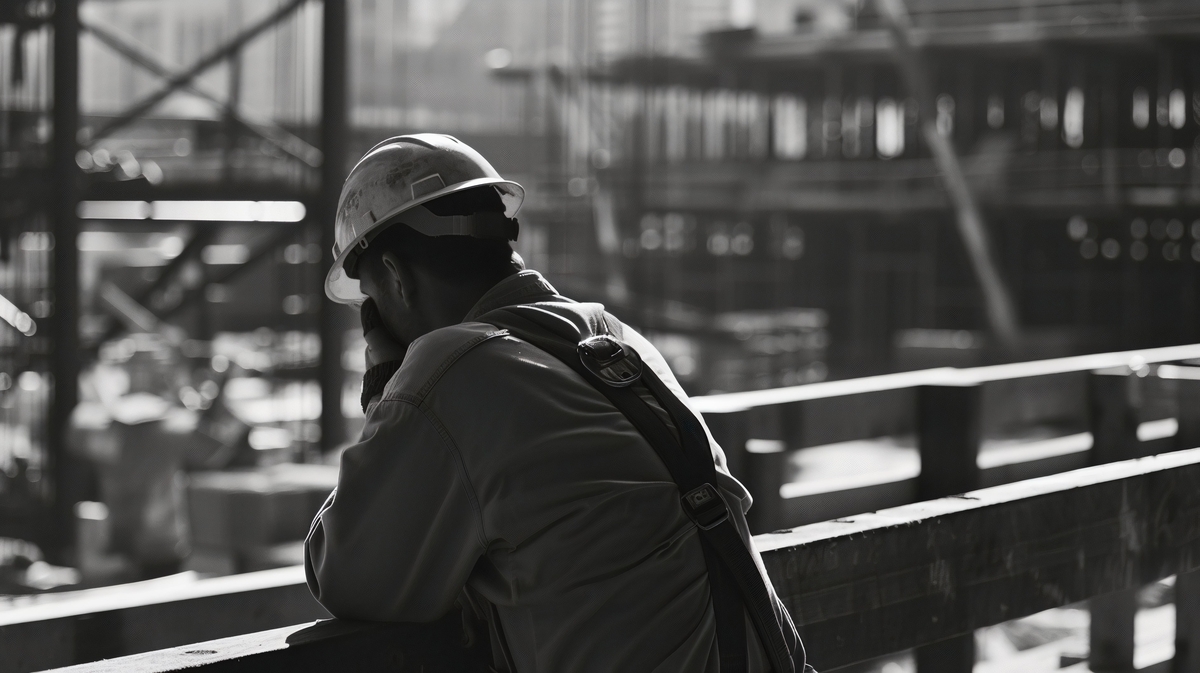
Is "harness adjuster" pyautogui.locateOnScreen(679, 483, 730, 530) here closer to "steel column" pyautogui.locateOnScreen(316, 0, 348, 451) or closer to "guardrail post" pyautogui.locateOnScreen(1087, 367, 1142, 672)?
"guardrail post" pyautogui.locateOnScreen(1087, 367, 1142, 672)

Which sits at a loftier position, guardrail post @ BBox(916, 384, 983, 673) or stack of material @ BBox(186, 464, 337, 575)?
guardrail post @ BBox(916, 384, 983, 673)

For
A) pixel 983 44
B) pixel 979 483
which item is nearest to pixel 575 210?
pixel 983 44

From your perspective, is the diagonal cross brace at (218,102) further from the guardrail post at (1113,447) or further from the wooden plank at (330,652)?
the wooden plank at (330,652)

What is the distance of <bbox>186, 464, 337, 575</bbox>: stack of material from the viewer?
8.49 metres

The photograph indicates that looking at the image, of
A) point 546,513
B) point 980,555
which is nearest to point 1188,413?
point 980,555

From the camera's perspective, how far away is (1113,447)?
558cm

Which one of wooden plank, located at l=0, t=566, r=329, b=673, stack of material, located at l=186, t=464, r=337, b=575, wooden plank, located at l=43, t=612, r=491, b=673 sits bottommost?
stack of material, located at l=186, t=464, r=337, b=575

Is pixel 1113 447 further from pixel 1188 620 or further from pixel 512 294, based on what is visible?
pixel 512 294

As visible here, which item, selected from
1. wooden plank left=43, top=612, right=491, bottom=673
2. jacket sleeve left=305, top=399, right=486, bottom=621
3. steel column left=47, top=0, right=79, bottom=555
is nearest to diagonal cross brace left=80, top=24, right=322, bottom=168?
steel column left=47, top=0, right=79, bottom=555

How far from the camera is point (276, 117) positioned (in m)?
15.2

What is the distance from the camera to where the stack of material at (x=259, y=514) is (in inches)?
334

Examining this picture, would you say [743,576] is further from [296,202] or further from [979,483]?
[296,202]

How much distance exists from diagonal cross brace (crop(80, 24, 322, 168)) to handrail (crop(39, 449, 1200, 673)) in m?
10.2

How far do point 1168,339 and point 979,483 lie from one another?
93.4 feet
